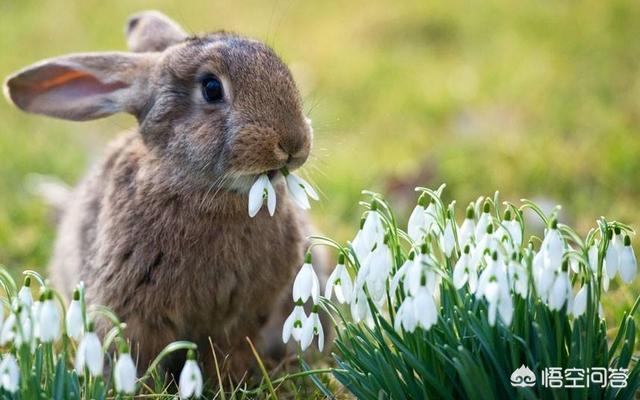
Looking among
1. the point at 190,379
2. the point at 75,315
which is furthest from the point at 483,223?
the point at 75,315

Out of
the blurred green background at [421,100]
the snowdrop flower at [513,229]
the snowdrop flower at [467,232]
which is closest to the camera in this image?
the snowdrop flower at [513,229]

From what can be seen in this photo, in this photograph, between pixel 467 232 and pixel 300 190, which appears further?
pixel 300 190

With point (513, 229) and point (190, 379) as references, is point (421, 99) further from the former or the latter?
point (190, 379)

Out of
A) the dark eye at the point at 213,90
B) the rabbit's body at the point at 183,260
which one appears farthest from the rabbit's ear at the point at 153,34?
the dark eye at the point at 213,90

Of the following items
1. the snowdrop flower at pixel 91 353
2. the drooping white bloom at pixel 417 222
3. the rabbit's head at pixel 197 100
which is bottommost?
Answer: the snowdrop flower at pixel 91 353

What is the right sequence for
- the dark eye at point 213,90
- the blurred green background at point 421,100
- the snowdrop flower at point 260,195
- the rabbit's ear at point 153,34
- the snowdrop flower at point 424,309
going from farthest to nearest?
the blurred green background at point 421,100 < the rabbit's ear at point 153,34 < the dark eye at point 213,90 < the snowdrop flower at point 260,195 < the snowdrop flower at point 424,309

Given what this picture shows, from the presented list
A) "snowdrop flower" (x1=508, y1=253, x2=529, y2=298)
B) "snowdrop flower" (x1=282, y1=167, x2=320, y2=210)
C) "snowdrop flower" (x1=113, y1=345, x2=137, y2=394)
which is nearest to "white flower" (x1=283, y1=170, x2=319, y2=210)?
"snowdrop flower" (x1=282, y1=167, x2=320, y2=210)

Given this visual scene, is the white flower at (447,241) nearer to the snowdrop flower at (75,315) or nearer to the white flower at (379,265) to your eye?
the white flower at (379,265)
